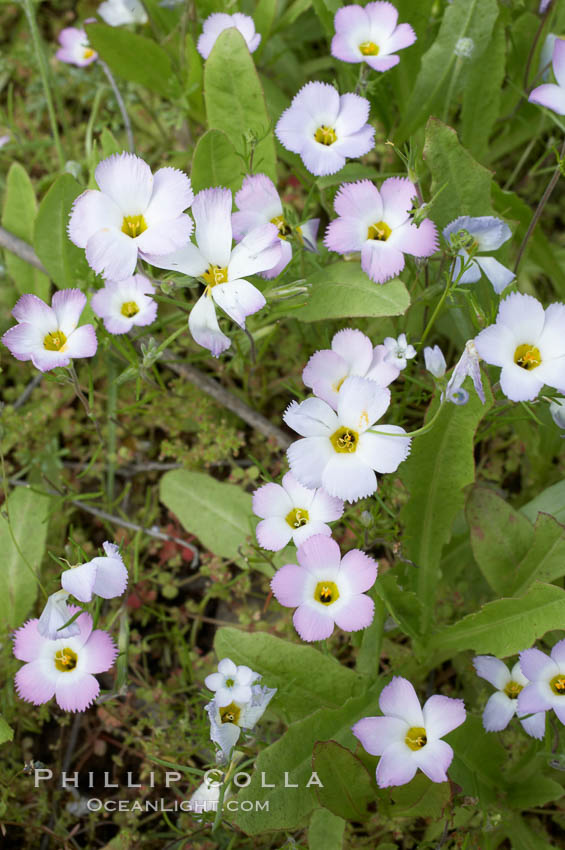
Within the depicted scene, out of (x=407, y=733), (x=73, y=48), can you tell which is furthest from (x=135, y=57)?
(x=407, y=733)

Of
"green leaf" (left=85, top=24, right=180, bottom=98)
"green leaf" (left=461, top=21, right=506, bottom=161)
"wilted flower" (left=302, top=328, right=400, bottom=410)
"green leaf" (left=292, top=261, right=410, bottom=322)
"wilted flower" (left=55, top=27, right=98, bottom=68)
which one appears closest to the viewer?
"wilted flower" (left=302, top=328, right=400, bottom=410)

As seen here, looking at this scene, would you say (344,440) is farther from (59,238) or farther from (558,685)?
(59,238)

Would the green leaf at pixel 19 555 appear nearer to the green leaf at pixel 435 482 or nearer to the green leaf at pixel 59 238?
the green leaf at pixel 59 238

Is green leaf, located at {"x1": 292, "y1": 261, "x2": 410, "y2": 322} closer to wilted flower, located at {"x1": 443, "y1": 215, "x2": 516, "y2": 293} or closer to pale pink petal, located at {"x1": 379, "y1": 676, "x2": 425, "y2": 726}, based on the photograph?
wilted flower, located at {"x1": 443, "y1": 215, "x2": 516, "y2": 293}

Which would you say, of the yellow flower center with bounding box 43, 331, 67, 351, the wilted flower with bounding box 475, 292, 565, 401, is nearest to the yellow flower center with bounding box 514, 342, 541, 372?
the wilted flower with bounding box 475, 292, 565, 401

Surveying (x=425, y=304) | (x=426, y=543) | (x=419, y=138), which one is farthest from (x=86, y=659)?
(x=419, y=138)

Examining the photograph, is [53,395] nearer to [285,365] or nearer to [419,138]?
[285,365]
